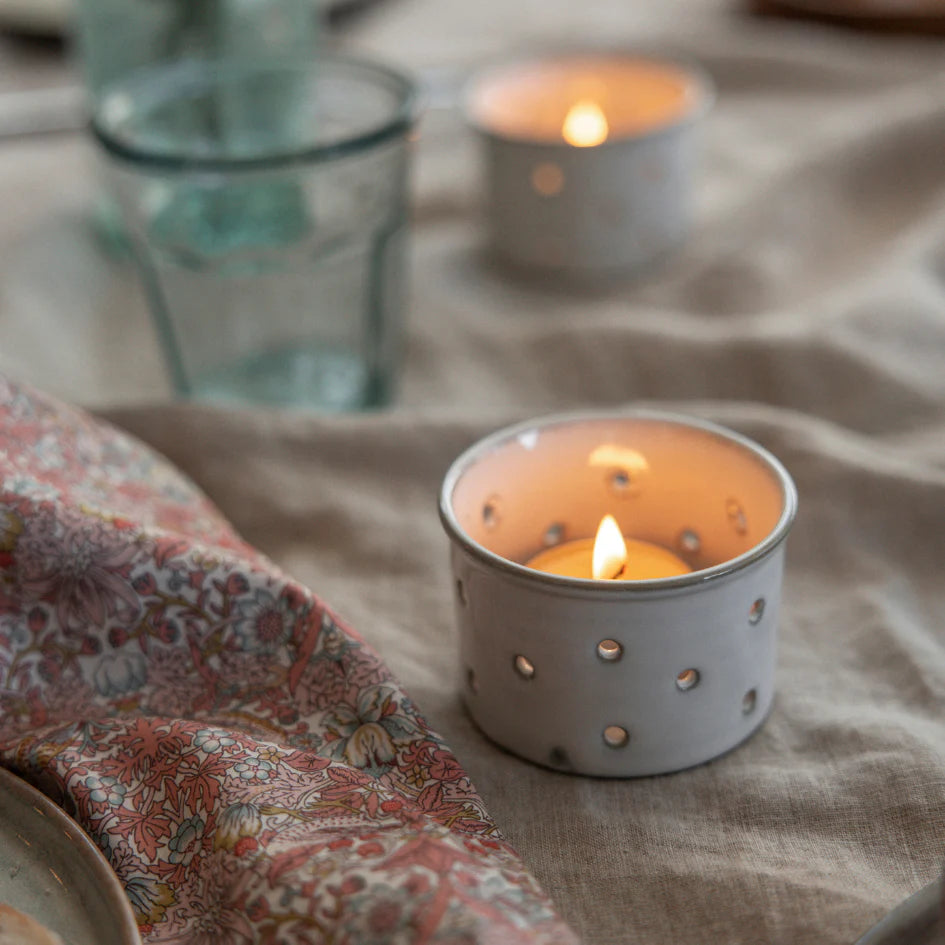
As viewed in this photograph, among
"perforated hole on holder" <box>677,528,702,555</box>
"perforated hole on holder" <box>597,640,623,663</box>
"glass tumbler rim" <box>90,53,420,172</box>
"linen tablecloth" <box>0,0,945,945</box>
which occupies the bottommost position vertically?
"linen tablecloth" <box>0,0,945,945</box>

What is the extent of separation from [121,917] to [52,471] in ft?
0.49

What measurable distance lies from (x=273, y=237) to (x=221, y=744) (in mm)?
240

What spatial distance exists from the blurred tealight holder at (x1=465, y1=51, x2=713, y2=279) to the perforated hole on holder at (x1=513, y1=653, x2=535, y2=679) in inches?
11.7

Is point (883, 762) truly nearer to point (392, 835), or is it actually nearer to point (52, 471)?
point (392, 835)

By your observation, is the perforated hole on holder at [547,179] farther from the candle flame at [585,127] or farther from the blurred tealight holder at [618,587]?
the blurred tealight holder at [618,587]

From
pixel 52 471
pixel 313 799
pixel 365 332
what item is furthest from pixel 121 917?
pixel 365 332

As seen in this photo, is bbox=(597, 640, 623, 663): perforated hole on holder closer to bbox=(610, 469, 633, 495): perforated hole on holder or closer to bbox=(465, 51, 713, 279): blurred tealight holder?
bbox=(610, 469, 633, 495): perforated hole on holder

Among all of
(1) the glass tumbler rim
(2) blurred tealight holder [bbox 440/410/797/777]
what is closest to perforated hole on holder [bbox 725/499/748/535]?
(2) blurred tealight holder [bbox 440/410/797/777]

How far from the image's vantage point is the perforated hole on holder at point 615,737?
0.92 ft

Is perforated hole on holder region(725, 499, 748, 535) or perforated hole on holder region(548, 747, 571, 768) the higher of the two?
perforated hole on holder region(725, 499, 748, 535)

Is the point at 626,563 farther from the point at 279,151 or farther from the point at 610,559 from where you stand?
the point at 279,151

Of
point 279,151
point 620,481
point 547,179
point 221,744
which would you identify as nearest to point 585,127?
point 547,179

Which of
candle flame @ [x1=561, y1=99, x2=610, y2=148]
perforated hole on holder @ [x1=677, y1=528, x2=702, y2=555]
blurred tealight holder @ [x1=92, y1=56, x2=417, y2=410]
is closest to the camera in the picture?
perforated hole on holder @ [x1=677, y1=528, x2=702, y2=555]

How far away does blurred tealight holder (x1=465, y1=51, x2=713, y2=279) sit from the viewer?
0.53 m
